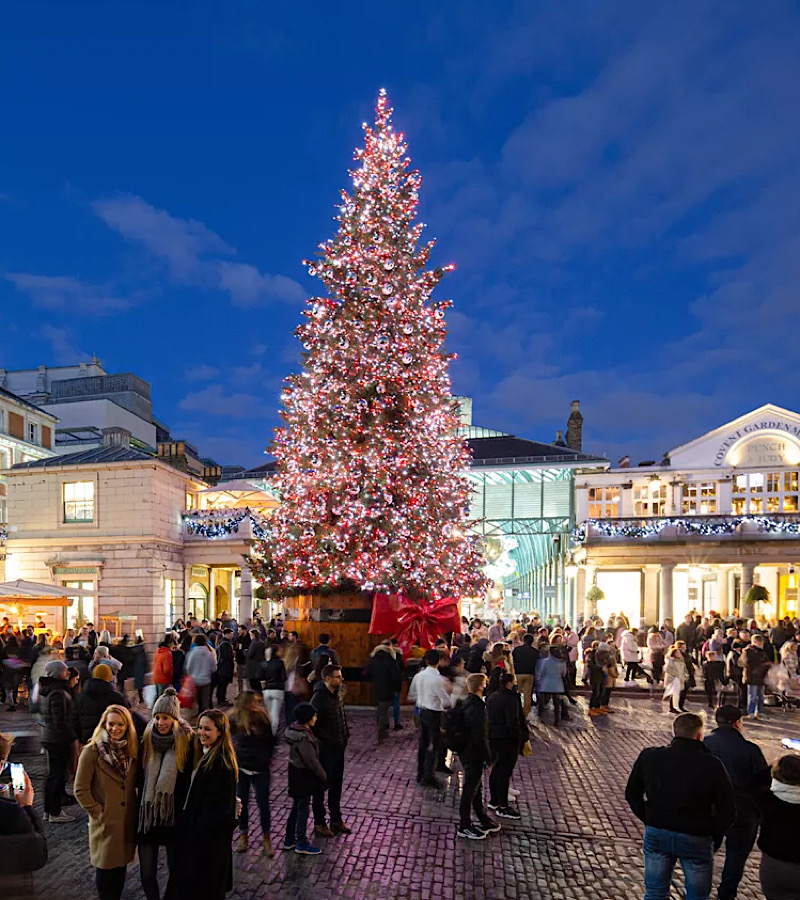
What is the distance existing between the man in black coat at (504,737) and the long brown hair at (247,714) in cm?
284

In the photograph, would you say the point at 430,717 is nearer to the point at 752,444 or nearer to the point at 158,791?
the point at 158,791

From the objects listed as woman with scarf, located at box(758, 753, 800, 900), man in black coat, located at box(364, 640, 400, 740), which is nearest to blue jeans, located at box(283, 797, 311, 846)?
woman with scarf, located at box(758, 753, 800, 900)

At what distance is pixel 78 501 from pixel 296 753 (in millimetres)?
24029

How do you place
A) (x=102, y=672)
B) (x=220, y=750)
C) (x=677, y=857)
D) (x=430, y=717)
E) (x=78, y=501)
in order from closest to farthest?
1. (x=677, y=857)
2. (x=220, y=750)
3. (x=102, y=672)
4. (x=430, y=717)
5. (x=78, y=501)

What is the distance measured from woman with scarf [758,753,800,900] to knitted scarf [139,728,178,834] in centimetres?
406

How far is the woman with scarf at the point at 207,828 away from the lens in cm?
466

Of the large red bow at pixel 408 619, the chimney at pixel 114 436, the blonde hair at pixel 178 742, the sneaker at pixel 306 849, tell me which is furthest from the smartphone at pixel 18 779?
the chimney at pixel 114 436

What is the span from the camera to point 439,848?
7.05 metres

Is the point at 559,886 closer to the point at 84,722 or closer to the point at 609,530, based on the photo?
the point at 84,722

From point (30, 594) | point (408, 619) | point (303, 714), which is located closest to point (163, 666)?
point (408, 619)

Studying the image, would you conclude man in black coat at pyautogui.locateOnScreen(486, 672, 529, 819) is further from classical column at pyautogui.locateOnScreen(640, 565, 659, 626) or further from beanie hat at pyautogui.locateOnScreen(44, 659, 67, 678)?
classical column at pyautogui.locateOnScreen(640, 565, 659, 626)

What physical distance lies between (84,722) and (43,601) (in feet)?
43.9

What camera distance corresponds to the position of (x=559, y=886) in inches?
247

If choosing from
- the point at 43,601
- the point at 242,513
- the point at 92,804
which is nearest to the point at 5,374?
the point at 242,513
